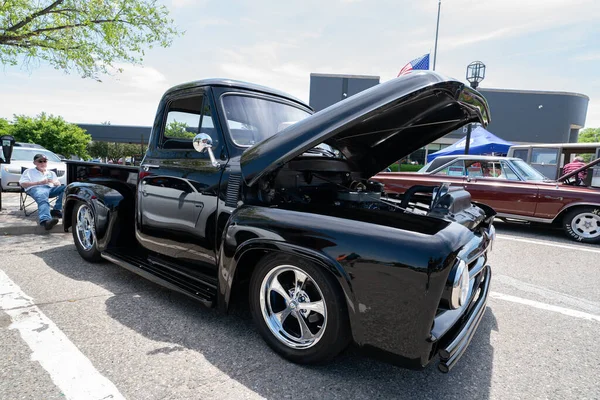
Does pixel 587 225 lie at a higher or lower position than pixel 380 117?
lower

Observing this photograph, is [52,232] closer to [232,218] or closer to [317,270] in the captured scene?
[232,218]

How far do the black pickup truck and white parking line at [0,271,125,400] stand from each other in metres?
0.75

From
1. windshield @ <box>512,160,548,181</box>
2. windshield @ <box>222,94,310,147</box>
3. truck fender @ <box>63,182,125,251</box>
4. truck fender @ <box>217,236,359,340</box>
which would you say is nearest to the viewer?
truck fender @ <box>217,236,359,340</box>

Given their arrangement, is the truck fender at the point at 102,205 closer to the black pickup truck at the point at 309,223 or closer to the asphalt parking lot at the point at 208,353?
the black pickup truck at the point at 309,223

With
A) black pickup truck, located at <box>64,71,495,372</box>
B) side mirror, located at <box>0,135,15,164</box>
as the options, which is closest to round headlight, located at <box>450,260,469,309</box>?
black pickup truck, located at <box>64,71,495,372</box>

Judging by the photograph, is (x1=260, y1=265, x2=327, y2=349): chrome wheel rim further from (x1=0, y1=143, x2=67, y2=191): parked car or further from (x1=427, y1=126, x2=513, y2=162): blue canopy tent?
(x1=427, y1=126, x2=513, y2=162): blue canopy tent

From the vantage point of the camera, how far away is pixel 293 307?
225 centimetres

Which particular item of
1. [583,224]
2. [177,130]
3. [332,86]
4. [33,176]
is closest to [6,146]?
[33,176]

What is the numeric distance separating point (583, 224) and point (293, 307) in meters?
7.20

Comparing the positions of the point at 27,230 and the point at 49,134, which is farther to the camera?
the point at 49,134

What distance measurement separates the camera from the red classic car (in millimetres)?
6758

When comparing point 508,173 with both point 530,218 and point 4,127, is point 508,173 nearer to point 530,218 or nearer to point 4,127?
point 530,218

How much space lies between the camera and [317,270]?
81.6 inches

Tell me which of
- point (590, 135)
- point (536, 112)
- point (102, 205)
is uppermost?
point (590, 135)
